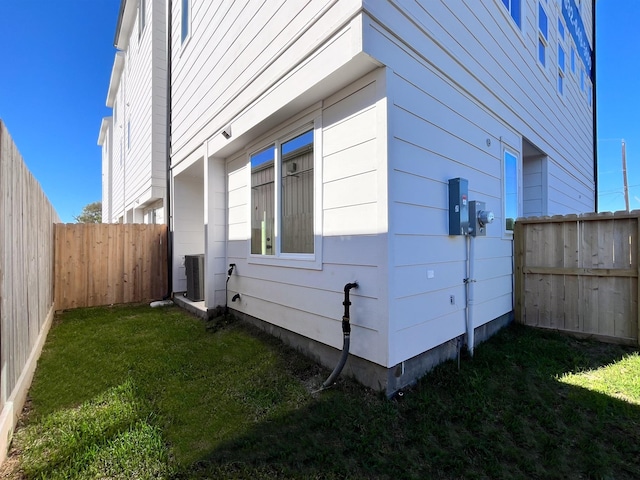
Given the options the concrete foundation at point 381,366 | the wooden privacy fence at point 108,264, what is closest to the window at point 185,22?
the wooden privacy fence at point 108,264

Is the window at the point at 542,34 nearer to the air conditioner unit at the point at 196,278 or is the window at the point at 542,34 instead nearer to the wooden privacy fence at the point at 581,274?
the wooden privacy fence at the point at 581,274

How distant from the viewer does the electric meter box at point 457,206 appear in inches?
124

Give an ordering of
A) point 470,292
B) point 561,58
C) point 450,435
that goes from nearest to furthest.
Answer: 1. point 450,435
2. point 470,292
3. point 561,58

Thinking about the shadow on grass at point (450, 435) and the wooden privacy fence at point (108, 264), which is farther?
the wooden privacy fence at point (108, 264)

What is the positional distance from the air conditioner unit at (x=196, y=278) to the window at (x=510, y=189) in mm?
5133

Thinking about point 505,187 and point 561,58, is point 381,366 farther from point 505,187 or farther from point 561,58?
point 561,58

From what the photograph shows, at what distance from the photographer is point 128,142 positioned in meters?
10.9

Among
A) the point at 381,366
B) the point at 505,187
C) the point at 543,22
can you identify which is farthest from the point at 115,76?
the point at 381,366

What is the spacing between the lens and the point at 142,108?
8523mm

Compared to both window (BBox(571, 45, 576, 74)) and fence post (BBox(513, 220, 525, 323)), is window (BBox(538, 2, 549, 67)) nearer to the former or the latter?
window (BBox(571, 45, 576, 74))

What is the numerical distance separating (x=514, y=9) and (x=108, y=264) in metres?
8.75

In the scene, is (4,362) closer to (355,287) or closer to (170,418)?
(170,418)

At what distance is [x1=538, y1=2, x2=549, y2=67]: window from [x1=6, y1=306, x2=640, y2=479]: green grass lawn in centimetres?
549

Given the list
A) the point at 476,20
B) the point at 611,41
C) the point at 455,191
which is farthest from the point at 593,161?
the point at 455,191
